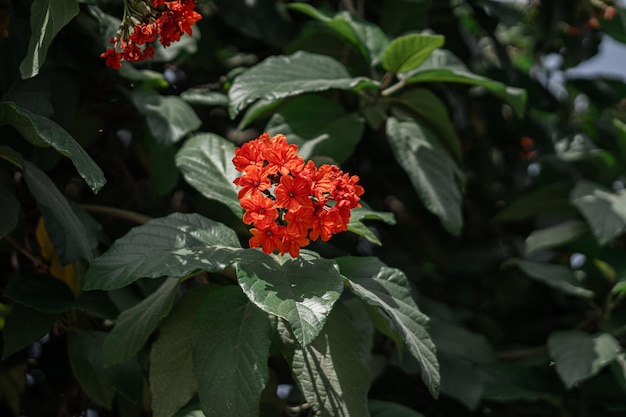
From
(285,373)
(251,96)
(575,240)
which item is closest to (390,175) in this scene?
(575,240)

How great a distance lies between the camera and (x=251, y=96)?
133 cm

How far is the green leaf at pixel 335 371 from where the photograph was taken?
1.05 metres

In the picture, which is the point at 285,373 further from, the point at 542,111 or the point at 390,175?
the point at 542,111

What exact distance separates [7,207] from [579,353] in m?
1.06

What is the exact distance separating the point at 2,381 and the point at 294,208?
81 centimetres

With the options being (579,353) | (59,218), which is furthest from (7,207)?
(579,353)

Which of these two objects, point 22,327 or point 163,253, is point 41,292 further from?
point 163,253

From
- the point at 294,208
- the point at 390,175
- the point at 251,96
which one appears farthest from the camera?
the point at 390,175

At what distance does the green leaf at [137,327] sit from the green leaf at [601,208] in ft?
2.92

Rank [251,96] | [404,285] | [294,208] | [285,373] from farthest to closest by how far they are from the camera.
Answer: [285,373] → [251,96] → [404,285] → [294,208]

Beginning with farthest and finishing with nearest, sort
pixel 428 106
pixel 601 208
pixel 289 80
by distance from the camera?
pixel 601 208 < pixel 428 106 < pixel 289 80

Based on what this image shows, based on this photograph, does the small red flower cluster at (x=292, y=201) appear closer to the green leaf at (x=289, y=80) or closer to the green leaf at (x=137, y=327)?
the green leaf at (x=137, y=327)

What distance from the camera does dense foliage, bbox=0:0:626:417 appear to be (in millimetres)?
1048

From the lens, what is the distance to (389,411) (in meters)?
1.27
